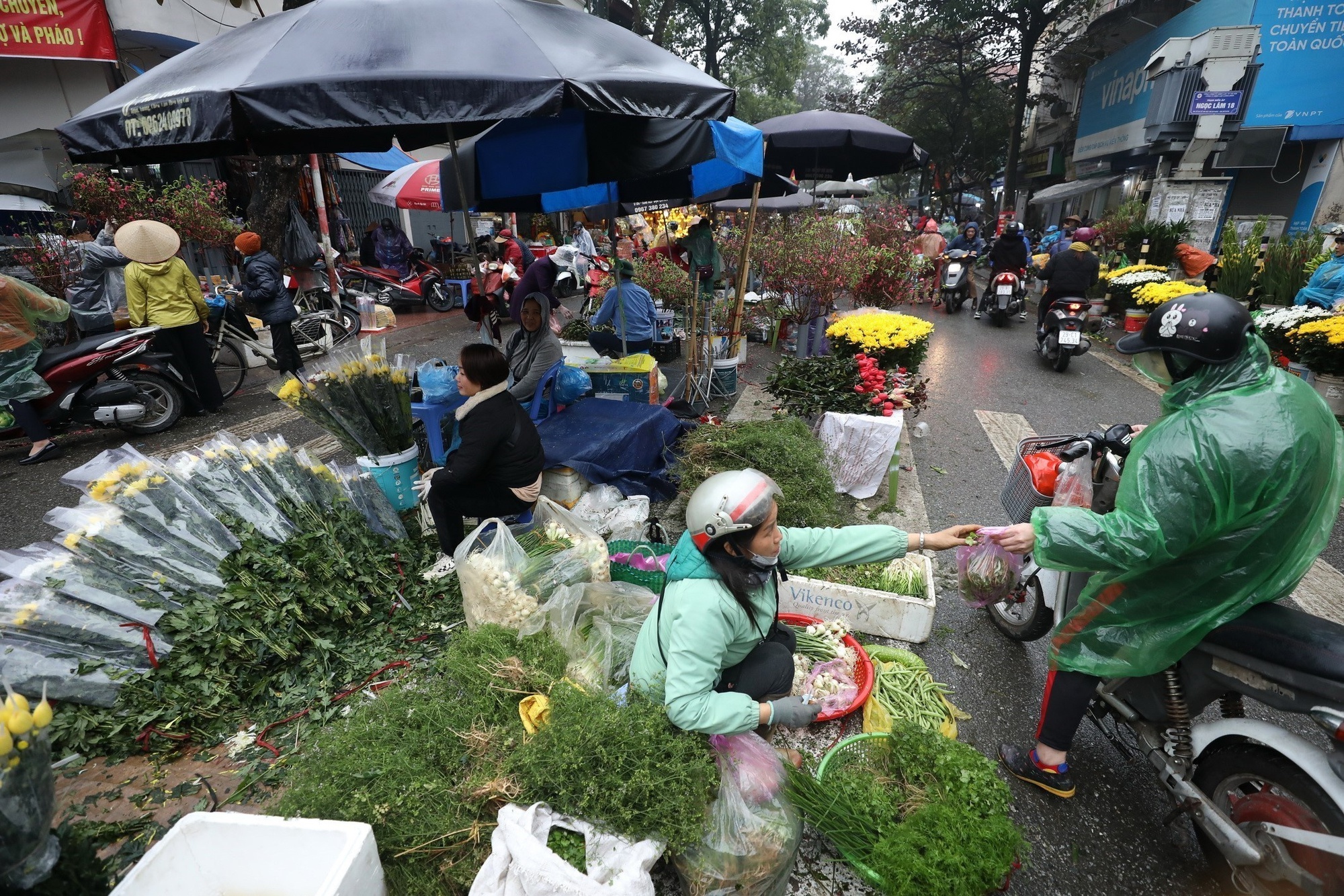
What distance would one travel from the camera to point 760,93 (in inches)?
1587


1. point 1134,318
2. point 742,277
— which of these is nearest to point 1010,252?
point 1134,318

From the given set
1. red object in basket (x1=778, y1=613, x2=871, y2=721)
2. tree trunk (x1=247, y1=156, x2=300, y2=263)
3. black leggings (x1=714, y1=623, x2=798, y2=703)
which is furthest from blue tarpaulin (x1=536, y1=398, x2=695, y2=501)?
tree trunk (x1=247, y1=156, x2=300, y2=263)

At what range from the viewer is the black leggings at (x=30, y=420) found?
5.64m

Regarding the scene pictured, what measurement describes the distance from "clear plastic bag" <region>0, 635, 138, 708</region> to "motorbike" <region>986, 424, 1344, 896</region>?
13.5 feet

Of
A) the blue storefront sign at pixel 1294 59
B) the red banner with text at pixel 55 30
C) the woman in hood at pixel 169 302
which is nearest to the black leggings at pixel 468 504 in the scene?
the woman in hood at pixel 169 302

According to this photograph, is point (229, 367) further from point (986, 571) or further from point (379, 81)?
point (986, 571)

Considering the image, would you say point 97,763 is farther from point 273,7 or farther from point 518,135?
point 273,7

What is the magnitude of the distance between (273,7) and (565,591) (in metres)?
15.4

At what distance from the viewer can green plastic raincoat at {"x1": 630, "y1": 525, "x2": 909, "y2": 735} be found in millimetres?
1982

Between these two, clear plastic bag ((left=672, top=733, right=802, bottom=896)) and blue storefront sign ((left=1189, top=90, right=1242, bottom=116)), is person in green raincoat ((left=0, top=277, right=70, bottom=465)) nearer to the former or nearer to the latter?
clear plastic bag ((left=672, top=733, right=802, bottom=896))

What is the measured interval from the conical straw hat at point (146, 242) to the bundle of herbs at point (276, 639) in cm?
467

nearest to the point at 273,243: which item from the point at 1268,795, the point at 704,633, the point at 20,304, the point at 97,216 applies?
the point at 97,216

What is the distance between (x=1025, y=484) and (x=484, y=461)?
9.15 ft

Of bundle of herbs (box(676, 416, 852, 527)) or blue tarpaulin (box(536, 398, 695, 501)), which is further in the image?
blue tarpaulin (box(536, 398, 695, 501))
